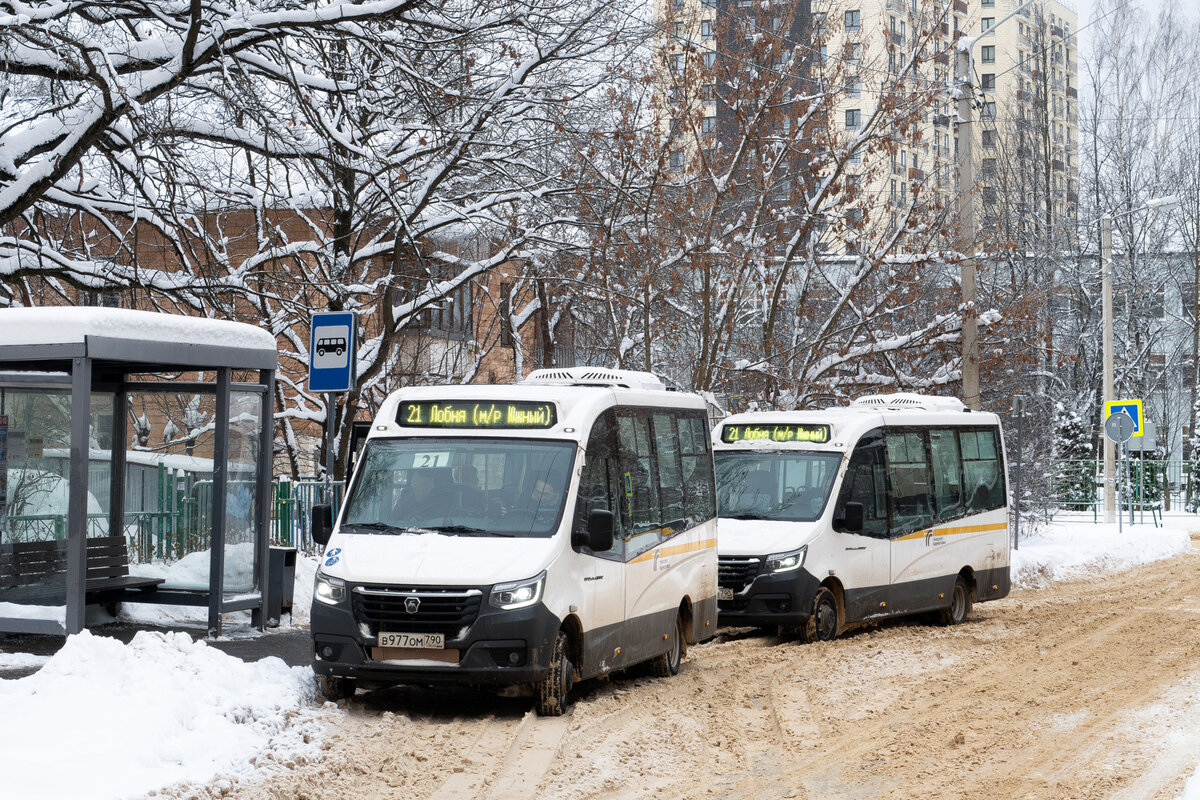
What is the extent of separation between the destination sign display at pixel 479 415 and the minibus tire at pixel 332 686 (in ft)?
7.02

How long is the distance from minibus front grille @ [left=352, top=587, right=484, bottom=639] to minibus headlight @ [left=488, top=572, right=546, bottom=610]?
0.11m

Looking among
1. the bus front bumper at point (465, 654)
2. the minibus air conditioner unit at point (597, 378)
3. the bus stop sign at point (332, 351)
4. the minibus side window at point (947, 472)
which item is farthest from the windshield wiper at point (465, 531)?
the minibus side window at point (947, 472)

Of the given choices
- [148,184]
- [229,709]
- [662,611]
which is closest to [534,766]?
[229,709]

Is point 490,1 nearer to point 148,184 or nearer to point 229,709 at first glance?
point 148,184

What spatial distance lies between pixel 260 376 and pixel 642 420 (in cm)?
370

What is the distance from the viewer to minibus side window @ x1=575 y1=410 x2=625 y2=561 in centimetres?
1161

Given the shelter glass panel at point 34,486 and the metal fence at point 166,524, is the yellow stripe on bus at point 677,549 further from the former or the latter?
the shelter glass panel at point 34,486

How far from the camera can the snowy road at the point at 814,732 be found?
27.2ft

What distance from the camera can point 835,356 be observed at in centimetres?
2461

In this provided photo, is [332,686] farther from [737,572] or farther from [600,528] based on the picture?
[737,572]

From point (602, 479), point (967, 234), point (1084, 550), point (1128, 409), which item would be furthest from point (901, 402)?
point (1128, 409)

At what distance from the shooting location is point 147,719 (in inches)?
344

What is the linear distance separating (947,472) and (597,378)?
7.43 metres

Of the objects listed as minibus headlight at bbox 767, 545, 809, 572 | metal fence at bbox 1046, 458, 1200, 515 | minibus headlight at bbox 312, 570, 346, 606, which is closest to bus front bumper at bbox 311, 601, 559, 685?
minibus headlight at bbox 312, 570, 346, 606
